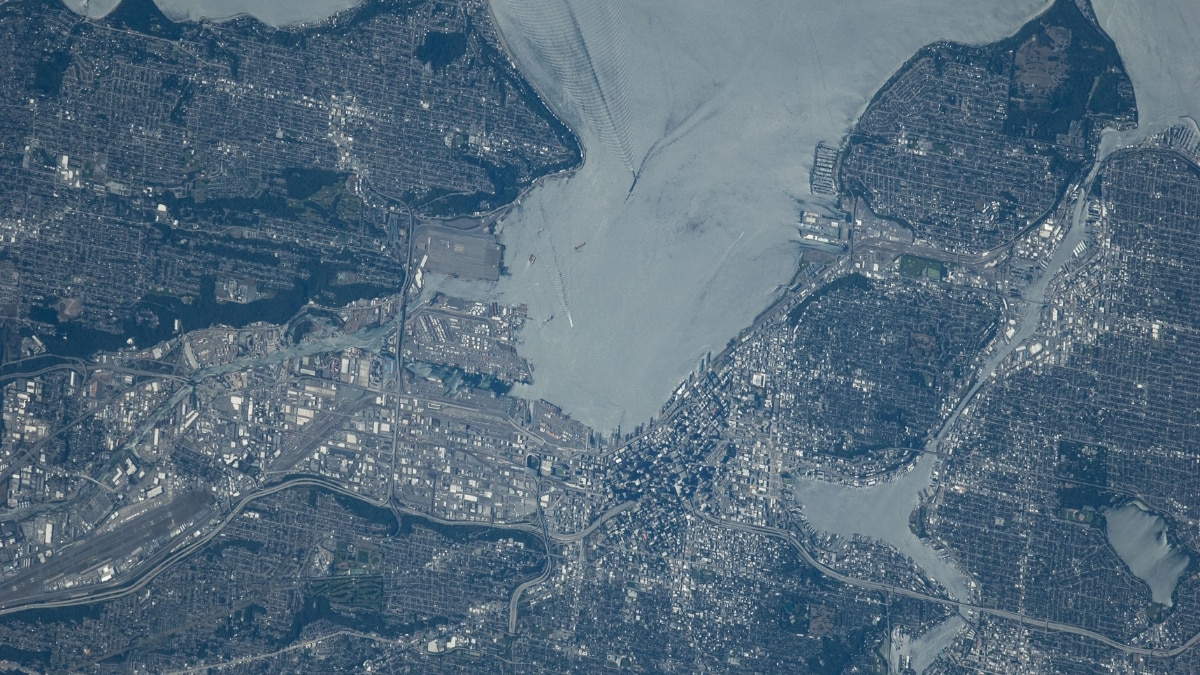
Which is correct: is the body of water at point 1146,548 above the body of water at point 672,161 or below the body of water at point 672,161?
below

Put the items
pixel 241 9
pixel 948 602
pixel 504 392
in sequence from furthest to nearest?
1. pixel 241 9
2. pixel 504 392
3. pixel 948 602

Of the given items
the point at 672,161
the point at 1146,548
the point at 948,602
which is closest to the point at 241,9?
the point at 672,161

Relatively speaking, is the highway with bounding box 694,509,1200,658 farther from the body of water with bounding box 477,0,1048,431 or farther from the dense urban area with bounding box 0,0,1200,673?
the body of water with bounding box 477,0,1048,431

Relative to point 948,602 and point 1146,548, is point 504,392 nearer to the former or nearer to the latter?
point 948,602

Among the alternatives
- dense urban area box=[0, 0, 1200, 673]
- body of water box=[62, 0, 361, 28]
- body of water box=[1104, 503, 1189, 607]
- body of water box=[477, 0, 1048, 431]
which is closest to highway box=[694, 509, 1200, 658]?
dense urban area box=[0, 0, 1200, 673]

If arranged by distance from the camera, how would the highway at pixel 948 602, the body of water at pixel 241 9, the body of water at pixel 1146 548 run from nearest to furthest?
the highway at pixel 948 602 < the body of water at pixel 1146 548 < the body of water at pixel 241 9

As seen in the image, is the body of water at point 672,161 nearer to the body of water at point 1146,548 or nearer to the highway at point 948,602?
the highway at point 948,602

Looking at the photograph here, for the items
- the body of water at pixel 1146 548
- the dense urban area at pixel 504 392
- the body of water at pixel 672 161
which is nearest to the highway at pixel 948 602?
the dense urban area at pixel 504 392

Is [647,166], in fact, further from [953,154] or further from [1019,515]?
[1019,515]

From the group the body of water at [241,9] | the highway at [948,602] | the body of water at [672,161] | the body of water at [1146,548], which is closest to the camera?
the highway at [948,602]
